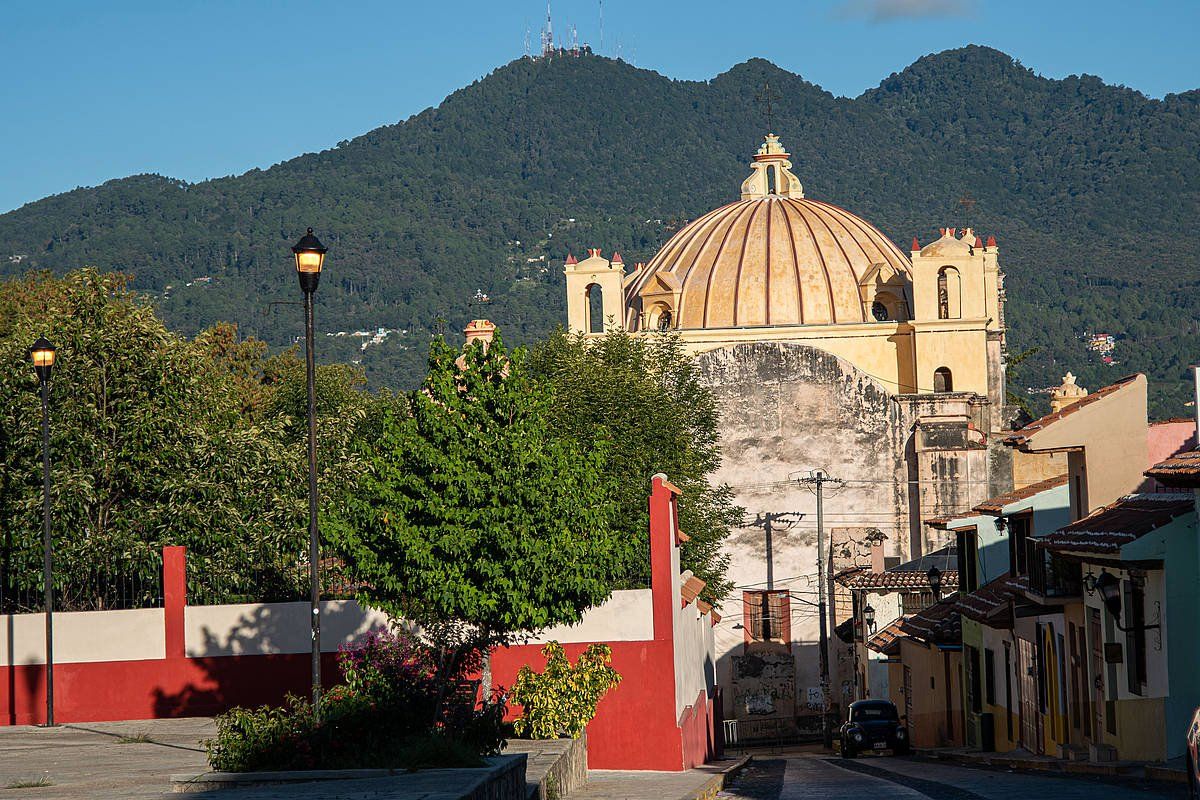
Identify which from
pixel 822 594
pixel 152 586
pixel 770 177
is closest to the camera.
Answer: pixel 152 586

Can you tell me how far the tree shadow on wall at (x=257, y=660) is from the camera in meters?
21.9

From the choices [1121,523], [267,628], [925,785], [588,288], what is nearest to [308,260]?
[267,628]

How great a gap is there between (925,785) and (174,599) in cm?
978

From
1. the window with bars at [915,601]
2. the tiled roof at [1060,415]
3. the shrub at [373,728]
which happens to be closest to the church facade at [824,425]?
the window with bars at [915,601]

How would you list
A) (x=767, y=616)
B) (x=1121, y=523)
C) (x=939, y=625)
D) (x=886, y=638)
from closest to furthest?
(x=1121, y=523) → (x=939, y=625) → (x=886, y=638) → (x=767, y=616)

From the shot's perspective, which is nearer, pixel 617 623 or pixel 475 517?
pixel 475 517

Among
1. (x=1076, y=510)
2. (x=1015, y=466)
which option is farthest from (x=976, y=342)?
(x=1076, y=510)

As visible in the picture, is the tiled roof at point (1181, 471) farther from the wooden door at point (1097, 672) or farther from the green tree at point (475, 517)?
the green tree at point (475, 517)

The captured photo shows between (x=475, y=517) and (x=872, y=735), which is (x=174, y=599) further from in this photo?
(x=872, y=735)

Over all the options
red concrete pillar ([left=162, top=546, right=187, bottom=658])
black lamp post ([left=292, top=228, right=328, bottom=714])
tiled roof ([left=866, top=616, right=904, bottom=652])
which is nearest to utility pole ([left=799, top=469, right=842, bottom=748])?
tiled roof ([left=866, top=616, right=904, bottom=652])

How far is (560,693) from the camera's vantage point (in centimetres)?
2067

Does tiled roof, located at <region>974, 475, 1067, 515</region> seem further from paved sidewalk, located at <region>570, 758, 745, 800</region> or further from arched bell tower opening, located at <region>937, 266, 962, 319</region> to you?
arched bell tower opening, located at <region>937, 266, 962, 319</region>

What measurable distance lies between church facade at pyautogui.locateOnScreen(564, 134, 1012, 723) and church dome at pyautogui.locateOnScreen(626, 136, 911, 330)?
68mm

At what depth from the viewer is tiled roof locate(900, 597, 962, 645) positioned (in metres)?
34.4
